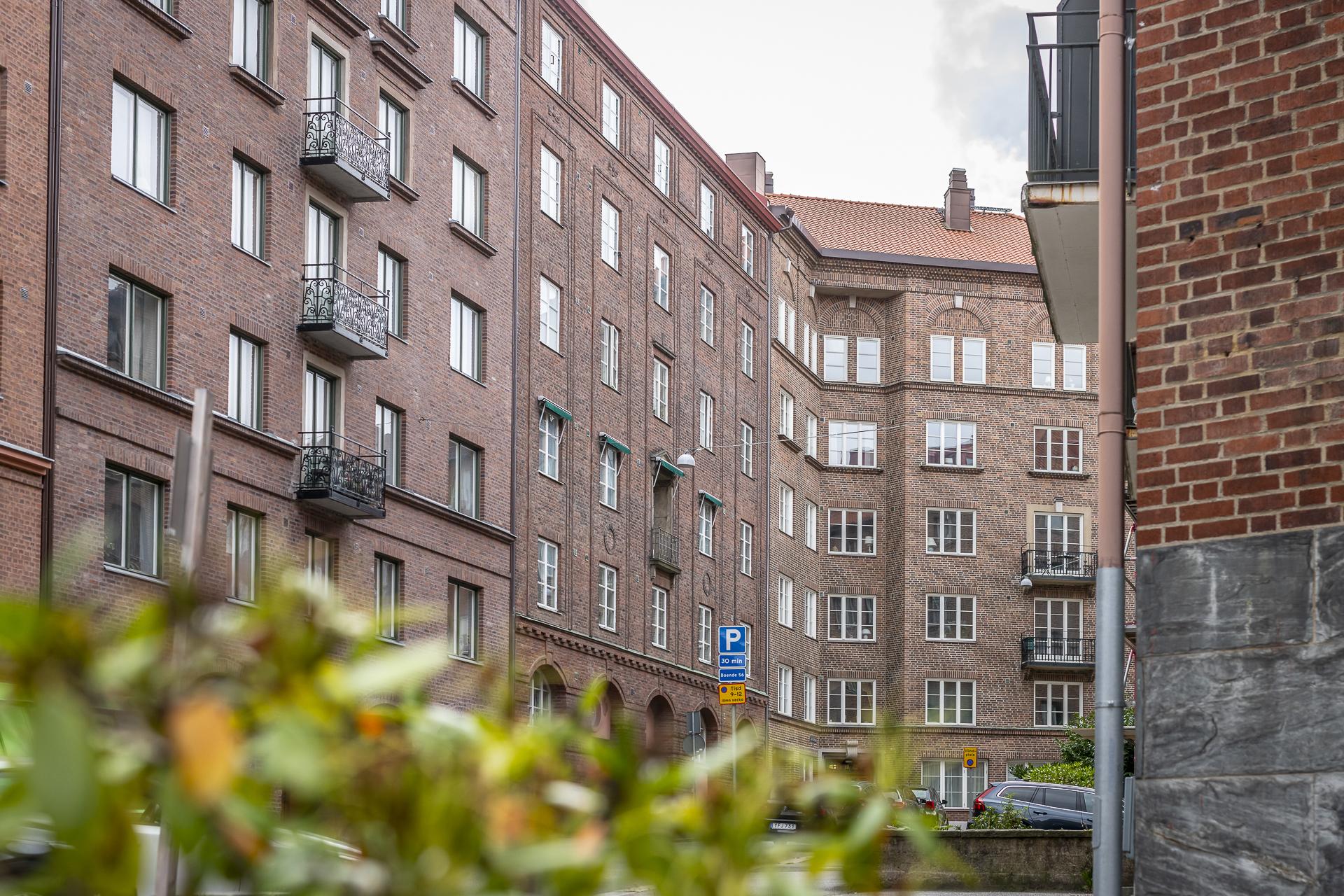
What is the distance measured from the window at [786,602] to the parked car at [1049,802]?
1676 centimetres

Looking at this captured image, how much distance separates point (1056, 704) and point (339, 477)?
38.9 metres

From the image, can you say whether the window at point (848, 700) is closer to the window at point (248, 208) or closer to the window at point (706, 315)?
the window at point (706, 315)

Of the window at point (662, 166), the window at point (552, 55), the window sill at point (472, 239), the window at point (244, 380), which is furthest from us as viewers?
the window at point (662, 166)

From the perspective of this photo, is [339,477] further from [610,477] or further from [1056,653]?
[1056,653]

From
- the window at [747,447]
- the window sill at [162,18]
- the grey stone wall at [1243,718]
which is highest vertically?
the window sill at [162,18]

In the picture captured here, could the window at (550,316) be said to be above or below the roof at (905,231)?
below

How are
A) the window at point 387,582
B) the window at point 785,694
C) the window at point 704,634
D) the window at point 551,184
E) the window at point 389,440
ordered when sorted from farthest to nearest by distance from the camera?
the window at point 785,694 < the window at point 704,634 < the window at point 551,184 < the window at point 389,440 < the window at point 387,582

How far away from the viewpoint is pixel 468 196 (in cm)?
3744

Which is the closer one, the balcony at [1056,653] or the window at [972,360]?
the balcony at [1056,653]

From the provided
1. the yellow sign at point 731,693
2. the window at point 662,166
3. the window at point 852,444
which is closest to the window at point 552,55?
the window at point 662,166

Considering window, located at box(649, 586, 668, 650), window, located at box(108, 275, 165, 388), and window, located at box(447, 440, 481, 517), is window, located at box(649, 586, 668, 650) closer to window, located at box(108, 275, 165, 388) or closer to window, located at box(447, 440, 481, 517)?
window, located at box(447, 440, 481, 517)

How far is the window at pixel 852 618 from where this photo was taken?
62125mm

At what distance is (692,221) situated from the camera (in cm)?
5234

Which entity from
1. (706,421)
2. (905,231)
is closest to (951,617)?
(706,421)
